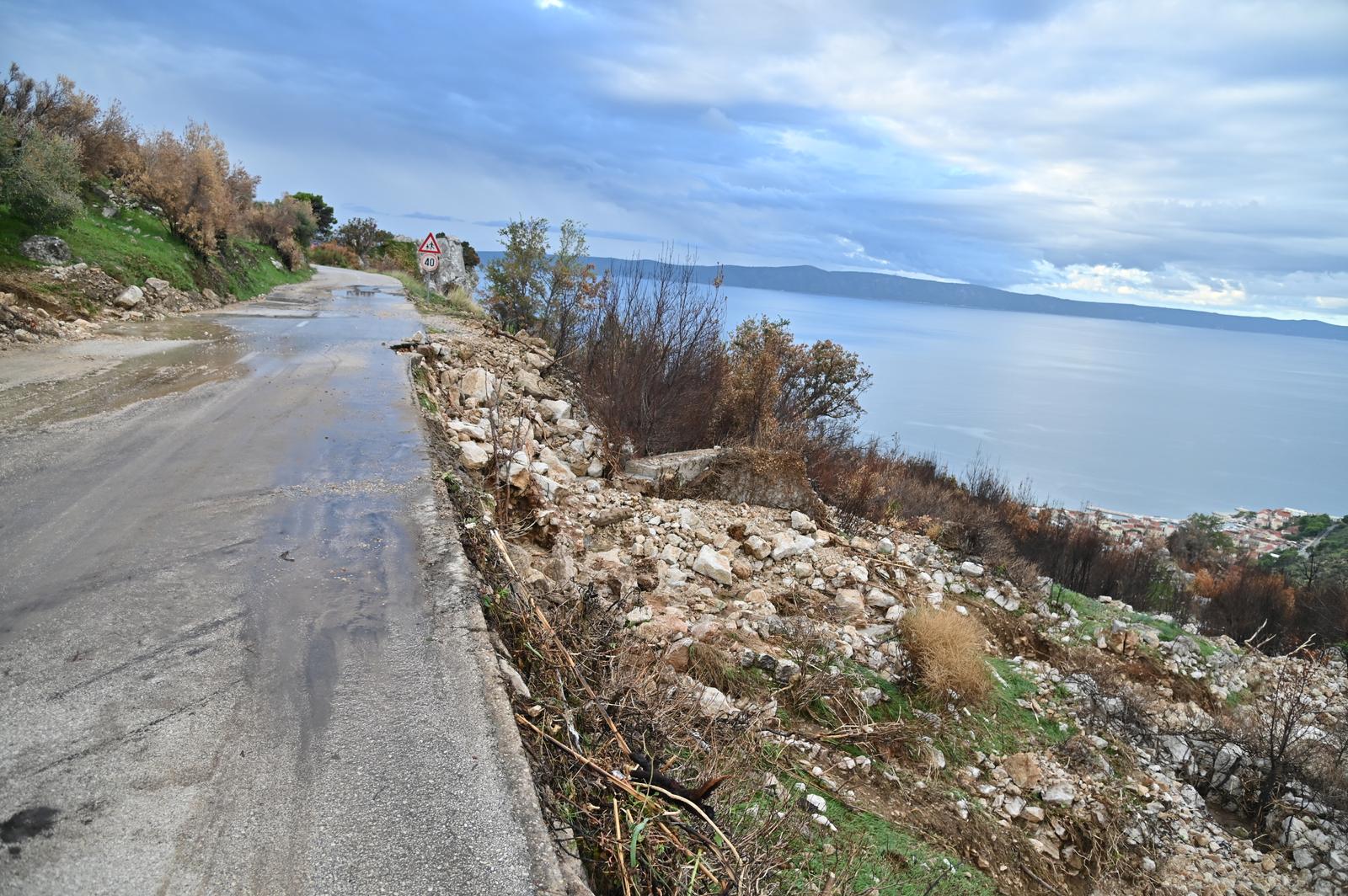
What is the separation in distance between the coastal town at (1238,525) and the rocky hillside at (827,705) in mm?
21630

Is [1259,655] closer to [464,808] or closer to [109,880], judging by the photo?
[464,808]

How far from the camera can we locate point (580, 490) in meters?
8.83

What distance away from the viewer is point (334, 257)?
155 ft

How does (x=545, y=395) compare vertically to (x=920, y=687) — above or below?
above

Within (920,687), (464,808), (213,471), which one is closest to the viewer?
(464,808)

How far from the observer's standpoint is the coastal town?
101 ft

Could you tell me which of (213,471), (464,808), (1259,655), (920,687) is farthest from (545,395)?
(1259,655)

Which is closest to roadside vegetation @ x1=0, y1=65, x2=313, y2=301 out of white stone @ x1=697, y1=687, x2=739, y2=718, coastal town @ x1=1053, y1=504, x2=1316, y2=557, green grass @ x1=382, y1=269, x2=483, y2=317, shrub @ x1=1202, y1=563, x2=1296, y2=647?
green grass @ x1=382, y1=269, x2=483, y2=317

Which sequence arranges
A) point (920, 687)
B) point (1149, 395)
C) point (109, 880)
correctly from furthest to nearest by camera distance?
1. point (1149, 395)
2. point (920, 687)
3. point (109, 880)

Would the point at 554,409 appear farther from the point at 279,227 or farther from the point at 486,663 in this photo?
the point at 279,227

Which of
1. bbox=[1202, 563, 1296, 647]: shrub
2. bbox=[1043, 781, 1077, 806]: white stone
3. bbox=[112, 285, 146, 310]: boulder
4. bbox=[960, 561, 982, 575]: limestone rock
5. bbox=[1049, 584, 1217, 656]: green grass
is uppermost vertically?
bbox=[112, 285, 146, 310]: boulder

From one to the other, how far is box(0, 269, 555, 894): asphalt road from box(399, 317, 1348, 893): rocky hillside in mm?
354

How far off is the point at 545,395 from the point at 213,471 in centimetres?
604

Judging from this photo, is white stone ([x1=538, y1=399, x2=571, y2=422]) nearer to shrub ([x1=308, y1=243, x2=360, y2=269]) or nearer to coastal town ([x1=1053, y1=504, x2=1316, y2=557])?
coastal town ([x1=1053, y1=504, x2=1316, y2=557])
